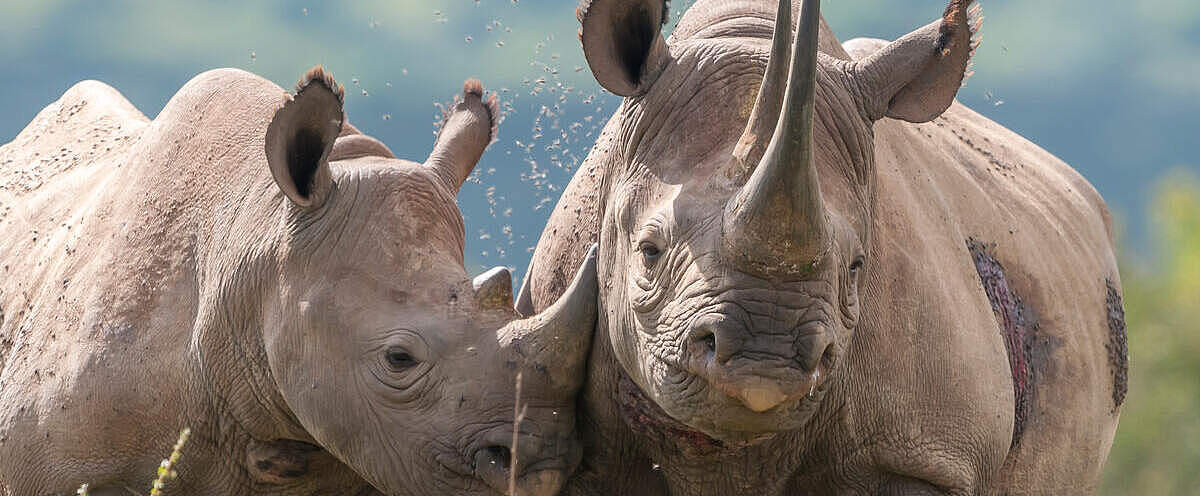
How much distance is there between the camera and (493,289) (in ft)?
22.7

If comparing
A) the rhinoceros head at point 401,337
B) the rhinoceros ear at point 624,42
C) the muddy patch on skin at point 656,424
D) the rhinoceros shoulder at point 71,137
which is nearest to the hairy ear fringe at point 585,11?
the rhinoceros ear at point 624,42

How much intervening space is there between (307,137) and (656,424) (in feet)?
5.64

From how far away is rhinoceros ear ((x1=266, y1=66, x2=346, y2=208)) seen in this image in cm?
702

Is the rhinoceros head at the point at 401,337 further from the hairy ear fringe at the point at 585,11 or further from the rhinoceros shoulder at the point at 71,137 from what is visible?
the rhinoceros shoulder at the point at 71,137

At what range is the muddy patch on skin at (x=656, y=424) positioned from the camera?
643 centimetres

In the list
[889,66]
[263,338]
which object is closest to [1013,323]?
[889,66]

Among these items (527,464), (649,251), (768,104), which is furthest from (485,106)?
(768,104)

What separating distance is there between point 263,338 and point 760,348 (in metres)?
2.43

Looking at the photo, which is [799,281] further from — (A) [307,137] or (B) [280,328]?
(A) [307,137]

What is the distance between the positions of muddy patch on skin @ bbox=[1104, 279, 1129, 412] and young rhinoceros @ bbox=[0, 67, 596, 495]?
301 centimetres

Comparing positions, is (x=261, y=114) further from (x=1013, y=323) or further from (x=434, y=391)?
(x=1013, y=323)

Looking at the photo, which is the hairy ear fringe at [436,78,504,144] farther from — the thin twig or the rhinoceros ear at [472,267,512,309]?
the thin twig

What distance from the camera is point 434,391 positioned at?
6746 millimetres

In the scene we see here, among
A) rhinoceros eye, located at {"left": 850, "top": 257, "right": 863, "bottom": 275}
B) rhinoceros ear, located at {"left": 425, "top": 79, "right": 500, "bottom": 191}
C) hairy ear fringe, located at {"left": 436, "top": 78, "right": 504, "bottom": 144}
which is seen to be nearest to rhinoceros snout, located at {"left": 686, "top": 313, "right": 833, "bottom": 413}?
rhinoceros eye, located at {"left": 850, "top": 257, "right": 863, "bottom": 275}
